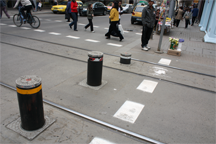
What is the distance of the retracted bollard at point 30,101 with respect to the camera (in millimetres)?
2371

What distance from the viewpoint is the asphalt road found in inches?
110

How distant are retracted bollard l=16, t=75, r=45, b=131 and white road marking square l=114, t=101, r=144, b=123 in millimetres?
1346

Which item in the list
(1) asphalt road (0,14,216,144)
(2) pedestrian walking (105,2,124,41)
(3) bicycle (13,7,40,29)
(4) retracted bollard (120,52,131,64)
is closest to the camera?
(1) asphalt road (0,14,216,144)

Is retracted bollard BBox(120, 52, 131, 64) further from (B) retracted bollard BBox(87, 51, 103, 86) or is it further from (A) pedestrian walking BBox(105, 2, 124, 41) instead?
(A) pedestrian walking BBox(105, 2, 124, 41)

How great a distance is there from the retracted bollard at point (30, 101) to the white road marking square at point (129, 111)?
135 centimetres

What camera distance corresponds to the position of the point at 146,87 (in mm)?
4375

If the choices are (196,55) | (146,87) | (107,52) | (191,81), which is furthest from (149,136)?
(196,55)

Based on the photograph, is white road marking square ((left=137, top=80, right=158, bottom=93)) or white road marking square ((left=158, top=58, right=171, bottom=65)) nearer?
white road marking square ((left=137, top=80, right=158, bottom=93))

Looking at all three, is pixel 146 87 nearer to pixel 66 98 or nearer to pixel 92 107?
pixel 92 107

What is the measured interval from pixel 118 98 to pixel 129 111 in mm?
507

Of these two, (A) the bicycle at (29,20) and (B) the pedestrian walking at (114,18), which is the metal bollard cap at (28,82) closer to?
(B) the pedestrian walking at (114,18)

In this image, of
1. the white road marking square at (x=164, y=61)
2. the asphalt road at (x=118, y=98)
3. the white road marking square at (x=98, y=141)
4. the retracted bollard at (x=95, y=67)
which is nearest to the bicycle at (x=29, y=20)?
the asphalt road at (x=118, y=98)

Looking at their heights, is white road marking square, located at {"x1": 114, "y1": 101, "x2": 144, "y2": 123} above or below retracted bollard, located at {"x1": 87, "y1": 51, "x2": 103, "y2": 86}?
below

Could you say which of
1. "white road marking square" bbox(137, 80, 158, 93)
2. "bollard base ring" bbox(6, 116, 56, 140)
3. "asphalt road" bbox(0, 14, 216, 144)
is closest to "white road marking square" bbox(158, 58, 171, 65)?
"asphalt road" bbox(0, 14, 216, 144)
